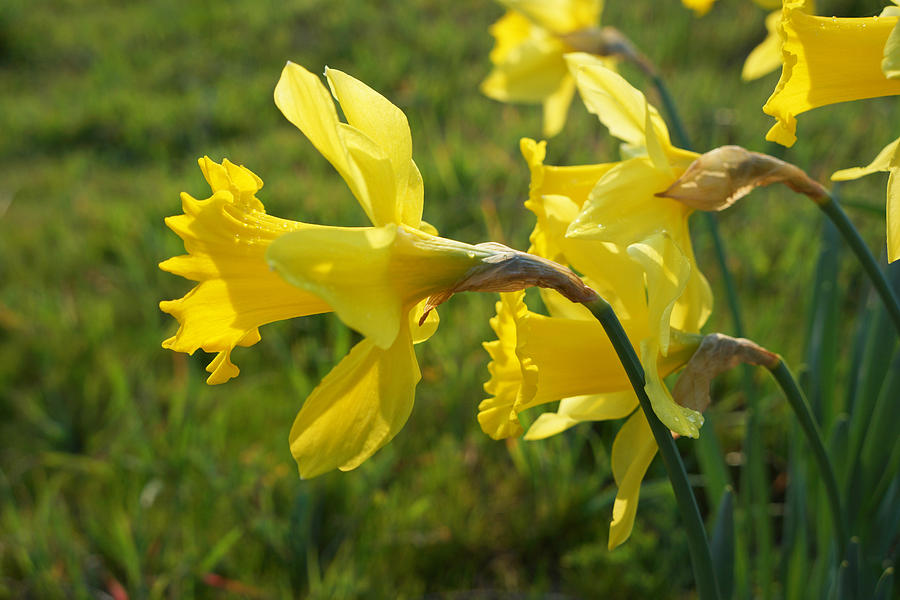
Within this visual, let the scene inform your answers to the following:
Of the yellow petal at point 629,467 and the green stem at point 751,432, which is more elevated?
the yellow petal at point 629,467

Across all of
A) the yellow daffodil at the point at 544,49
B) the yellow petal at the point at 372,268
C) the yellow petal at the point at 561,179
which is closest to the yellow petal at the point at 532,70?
the yellow daffodil at the point at 544,49

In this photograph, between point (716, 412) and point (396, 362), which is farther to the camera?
point (716, 412)

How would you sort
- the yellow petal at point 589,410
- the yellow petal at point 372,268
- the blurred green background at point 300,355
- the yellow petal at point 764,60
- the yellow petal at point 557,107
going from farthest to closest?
the yellow petal at point 557,107, the blurred green background at point 300,355, the yellow petal at point 764,60, the yellow petal at point 589,410, the yellow petal at point 372,268

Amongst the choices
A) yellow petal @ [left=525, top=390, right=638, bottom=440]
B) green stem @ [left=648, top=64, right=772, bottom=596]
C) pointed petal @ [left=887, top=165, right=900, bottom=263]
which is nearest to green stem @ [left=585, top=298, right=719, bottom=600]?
yellow petal @ [left=525, top=390, right=638, bottom=440]

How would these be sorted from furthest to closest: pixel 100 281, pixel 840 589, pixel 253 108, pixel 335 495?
1. pixel 253 108
2. pixel 100 281
3. pixel 335 495
4. pixel 840 589

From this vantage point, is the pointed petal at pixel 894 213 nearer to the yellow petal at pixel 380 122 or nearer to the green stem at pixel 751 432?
the yellow petal at pixel 380 122

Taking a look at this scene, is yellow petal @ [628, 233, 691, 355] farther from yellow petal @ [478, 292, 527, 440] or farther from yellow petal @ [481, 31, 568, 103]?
yellow petal @ [481, 31, 568, 103]

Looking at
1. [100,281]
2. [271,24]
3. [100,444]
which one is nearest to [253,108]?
[271,24]

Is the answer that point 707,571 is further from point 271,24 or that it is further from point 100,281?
point 271,24
